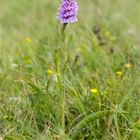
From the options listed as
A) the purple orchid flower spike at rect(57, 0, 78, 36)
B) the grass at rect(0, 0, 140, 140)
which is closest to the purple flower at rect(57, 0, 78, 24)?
the purple orchid flower spike at rect(57, 0, 78, 36)

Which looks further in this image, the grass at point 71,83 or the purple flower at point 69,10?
the grass at point 71,83

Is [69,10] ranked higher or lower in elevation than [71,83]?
higher

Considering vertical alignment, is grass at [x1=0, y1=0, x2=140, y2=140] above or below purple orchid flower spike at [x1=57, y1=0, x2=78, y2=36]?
below

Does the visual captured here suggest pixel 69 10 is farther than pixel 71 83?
No

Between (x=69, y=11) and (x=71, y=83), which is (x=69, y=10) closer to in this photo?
(x=69, y=11)

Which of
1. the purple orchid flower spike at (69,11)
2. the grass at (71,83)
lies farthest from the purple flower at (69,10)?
the grass at (71,83)

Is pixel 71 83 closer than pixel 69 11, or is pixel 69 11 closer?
pixel 69 11

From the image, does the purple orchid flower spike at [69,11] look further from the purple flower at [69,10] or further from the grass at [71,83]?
the grass at [71,83]

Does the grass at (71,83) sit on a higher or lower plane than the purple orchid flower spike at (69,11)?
lower

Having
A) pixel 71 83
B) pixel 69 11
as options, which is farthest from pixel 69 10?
pixel 71 83

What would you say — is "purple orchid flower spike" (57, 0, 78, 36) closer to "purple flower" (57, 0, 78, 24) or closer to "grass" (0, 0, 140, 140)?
"purple flower" (57, 0, 78, 24)
